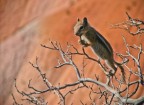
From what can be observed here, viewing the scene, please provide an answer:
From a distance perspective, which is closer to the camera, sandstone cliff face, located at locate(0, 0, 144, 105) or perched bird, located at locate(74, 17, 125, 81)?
perched bird, located at locate(74, 17, 125, 81)

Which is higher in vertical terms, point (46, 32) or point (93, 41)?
point (46, 32)

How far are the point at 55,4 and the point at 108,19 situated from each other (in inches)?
143

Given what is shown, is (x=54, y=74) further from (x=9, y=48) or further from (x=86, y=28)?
(x=86, y=28)

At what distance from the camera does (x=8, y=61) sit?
20656 mm

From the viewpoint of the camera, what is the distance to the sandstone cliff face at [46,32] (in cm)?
1717

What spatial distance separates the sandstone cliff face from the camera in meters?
17.2

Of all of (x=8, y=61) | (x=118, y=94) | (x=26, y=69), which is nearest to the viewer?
(x=118, y=94)

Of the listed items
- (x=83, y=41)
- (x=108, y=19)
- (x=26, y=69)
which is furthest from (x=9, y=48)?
(x=83, y=41)

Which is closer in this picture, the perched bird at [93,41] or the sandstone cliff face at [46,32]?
the perched bird at [93,41]

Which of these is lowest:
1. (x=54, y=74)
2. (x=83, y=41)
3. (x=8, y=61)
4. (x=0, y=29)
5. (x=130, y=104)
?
(x=130, y=104)

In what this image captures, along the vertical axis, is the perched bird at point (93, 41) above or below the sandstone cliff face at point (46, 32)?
below

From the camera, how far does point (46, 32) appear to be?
19.3m

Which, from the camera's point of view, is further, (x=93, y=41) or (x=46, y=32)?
(x=46, y=32)

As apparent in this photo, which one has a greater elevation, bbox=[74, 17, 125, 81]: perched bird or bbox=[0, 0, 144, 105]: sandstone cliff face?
bbox=[0, 0, 144, 105]: sandstone cliff face
